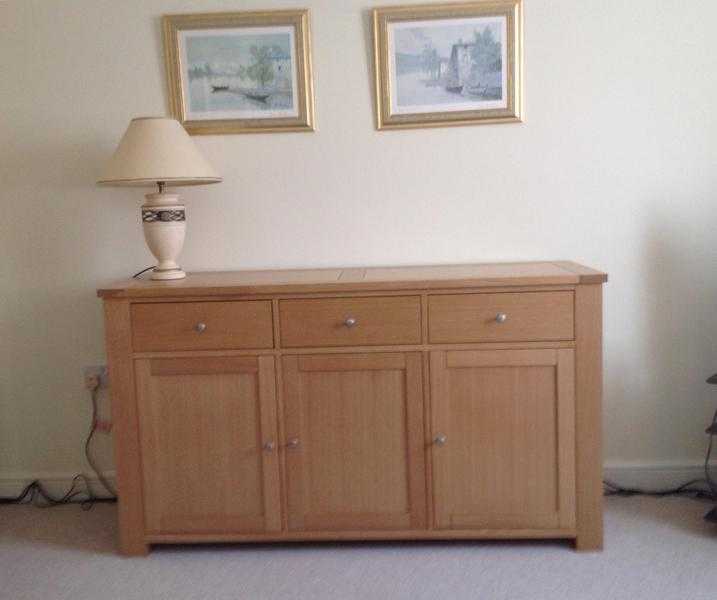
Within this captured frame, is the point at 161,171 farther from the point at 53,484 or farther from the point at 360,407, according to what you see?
the point at 53,484

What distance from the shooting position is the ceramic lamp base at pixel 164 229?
226 cm

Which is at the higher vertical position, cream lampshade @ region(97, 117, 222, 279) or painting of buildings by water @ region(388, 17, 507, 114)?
painting of buildings by water @ region(388, 17, 507, 114)

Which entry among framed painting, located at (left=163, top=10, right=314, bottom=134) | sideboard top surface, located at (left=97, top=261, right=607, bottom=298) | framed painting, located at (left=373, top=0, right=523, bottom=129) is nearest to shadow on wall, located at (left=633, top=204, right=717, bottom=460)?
sideboard top surface, located at (left=97, top=261, right=607, bottom=298)

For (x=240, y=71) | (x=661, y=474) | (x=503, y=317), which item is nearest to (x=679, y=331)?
(x=661, y=474)

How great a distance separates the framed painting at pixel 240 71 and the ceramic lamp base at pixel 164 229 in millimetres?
346

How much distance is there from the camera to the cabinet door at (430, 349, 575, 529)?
209cm

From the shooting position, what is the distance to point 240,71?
8.07 feet

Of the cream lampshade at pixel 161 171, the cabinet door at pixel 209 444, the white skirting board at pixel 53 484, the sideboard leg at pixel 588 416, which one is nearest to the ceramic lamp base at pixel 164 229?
the cream lampshade at pixel 161 171

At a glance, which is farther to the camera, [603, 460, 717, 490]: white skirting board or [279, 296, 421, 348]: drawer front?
[603, 460, 717, 490]: white skirting board

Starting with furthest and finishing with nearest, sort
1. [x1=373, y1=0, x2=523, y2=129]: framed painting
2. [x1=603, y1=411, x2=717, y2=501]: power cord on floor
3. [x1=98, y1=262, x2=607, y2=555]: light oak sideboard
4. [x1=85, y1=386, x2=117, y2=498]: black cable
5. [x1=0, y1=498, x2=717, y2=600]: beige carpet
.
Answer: [x1=85, y1=386, x2=117, y2=498]: black cable < [x1=603, y1=411, x2=717, y2=501]: power cord on floor < [x1=373, y1=0, x2=523, y2=129]: framed painting < [x1=98, y1=262, x2=607, y2=555]: light oak sideboard < [x1=0, y1=498, x2=717, y2=600]: beige carpet

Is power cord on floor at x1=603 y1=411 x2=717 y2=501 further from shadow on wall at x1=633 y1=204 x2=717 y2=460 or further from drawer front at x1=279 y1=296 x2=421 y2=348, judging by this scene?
drawer front at x1=279 y1=296 x2=421 y2=348

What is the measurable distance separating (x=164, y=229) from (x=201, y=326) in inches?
14.3

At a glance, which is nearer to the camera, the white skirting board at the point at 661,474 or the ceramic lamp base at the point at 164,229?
the ceramic lamp base at the point at 164,229

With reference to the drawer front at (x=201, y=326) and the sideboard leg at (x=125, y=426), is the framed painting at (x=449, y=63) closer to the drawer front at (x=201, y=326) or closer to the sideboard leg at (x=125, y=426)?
the drawer front at (x=201, y=326)
